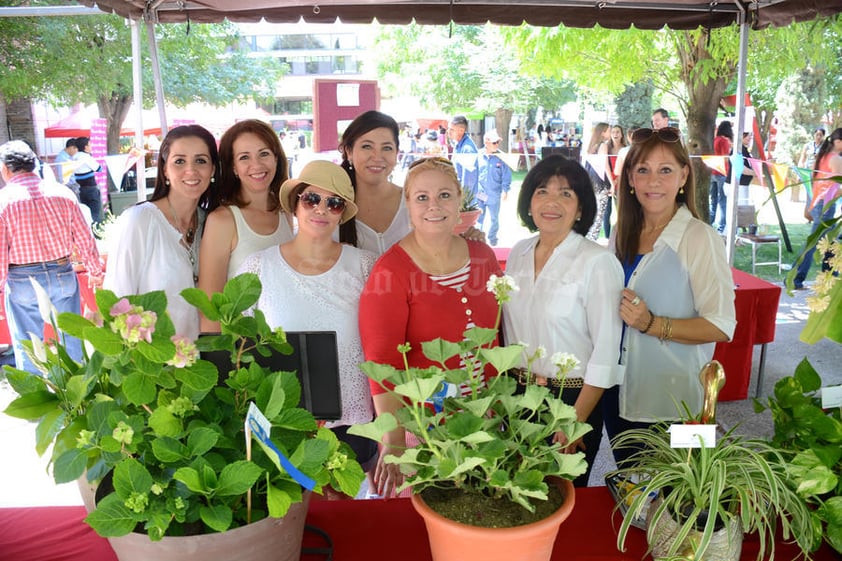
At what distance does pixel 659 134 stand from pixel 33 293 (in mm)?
4036

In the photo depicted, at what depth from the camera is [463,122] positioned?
29.6ft

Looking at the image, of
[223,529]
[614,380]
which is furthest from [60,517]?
[614,380]

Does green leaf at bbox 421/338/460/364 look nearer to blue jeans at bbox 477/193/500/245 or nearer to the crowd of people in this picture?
the crowd of people

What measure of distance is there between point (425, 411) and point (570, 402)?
92 cm

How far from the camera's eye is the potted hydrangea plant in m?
1.01

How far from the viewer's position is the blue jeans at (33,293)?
4.37 m

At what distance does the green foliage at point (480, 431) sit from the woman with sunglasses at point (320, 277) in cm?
85

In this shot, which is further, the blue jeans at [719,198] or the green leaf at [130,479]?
the blue jeans at [719,198]

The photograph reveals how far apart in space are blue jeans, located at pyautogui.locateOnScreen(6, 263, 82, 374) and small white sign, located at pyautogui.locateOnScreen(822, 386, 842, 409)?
4.24 m

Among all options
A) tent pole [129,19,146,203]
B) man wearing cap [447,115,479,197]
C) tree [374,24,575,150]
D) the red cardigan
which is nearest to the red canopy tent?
man wearing cap [447,115,479,197]

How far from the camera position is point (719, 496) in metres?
1.18

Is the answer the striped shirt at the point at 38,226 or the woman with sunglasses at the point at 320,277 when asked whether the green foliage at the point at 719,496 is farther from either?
the striped shirt at the point at 38,226

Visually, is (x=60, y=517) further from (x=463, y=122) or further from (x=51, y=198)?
(x=463, y=122)

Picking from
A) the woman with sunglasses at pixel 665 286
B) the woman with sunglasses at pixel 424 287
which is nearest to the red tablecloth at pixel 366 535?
the woman with sunglasses at pixel 424 287
